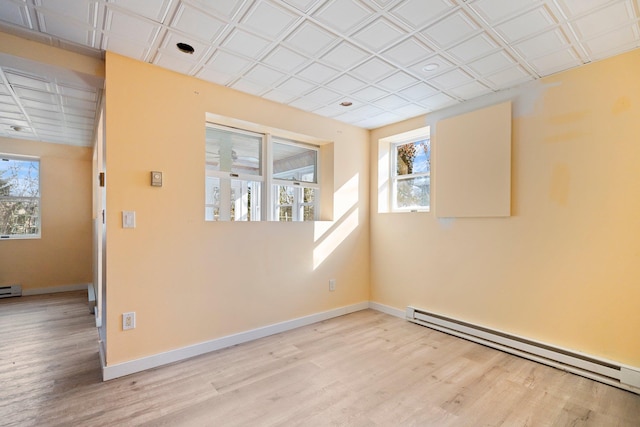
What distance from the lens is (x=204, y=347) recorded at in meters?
2.76

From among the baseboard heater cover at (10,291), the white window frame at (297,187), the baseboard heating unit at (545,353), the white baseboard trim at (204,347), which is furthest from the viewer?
the baseboard heater cover at (10,291)

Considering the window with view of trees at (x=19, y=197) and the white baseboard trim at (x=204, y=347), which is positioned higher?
the window with view of trees at (x=19, y=197)

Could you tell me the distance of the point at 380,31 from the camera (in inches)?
78.5

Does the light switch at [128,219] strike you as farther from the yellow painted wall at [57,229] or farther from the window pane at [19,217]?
the window pane at [19,217]

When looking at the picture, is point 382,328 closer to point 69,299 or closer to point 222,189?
point 222,189

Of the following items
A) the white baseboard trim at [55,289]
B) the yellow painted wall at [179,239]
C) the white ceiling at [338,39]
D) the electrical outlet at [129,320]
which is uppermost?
the white ceiling at [338,39]

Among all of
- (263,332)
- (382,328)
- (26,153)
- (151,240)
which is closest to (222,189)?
(151,240)

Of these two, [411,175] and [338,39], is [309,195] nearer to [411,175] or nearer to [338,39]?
[411,175]

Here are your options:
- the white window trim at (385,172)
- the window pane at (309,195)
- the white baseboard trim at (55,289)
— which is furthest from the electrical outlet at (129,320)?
the white baseboard trim at (55,289)

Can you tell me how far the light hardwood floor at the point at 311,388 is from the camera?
186cm

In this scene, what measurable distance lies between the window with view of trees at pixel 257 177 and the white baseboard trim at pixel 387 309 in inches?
60.5

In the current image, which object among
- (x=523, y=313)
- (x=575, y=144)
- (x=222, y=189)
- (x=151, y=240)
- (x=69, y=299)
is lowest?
(x=69, y=299)

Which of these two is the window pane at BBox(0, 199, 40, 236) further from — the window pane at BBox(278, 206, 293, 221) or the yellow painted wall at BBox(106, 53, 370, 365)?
the window pane at BBox(278, 206, 293, 221)

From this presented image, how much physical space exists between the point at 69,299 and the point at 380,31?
5.74 meters
